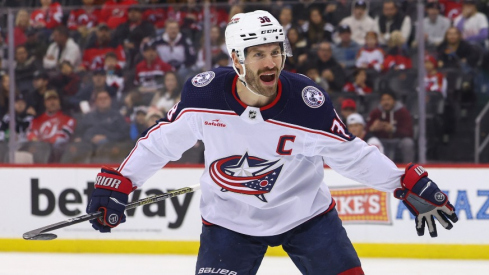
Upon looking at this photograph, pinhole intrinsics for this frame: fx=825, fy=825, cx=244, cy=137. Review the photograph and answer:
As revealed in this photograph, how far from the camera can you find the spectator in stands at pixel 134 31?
6.89m

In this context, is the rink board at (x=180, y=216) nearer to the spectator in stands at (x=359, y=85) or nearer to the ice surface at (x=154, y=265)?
the ice surface at (x=154, y=265)

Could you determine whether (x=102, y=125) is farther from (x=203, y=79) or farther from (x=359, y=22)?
(x=203, y=79)

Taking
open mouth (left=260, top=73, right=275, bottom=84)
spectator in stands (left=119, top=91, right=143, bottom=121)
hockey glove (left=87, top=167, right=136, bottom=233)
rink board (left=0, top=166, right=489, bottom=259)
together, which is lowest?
rink board (left=0, top=166, right=489, bottom=259)

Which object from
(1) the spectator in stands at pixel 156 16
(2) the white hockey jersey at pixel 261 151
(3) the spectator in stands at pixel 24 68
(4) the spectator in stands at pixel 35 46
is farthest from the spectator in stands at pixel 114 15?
(2) the white hockey jersey at pixel 261 151

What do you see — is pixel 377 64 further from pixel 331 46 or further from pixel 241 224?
pixel 241 224

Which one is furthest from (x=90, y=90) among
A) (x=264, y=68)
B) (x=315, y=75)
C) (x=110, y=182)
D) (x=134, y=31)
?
(x=264, y=68)

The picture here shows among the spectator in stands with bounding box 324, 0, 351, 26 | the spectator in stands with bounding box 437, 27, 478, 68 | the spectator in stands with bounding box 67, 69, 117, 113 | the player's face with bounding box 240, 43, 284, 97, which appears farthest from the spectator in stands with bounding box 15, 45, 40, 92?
the player's face with bounding box 240, 43, 284, 97

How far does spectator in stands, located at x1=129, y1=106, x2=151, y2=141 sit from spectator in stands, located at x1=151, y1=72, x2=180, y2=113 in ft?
0.34

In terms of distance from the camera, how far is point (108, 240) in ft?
21.0

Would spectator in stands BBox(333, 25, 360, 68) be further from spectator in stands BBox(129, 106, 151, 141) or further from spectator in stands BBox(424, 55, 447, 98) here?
spectator in stands BBox(129, 106, 151, 141)

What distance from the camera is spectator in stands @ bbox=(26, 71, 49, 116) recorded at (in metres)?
6.90

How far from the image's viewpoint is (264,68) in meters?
3.00

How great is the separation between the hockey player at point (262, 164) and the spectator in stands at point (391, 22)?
3569 millimetres

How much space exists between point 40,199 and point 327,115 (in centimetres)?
401
